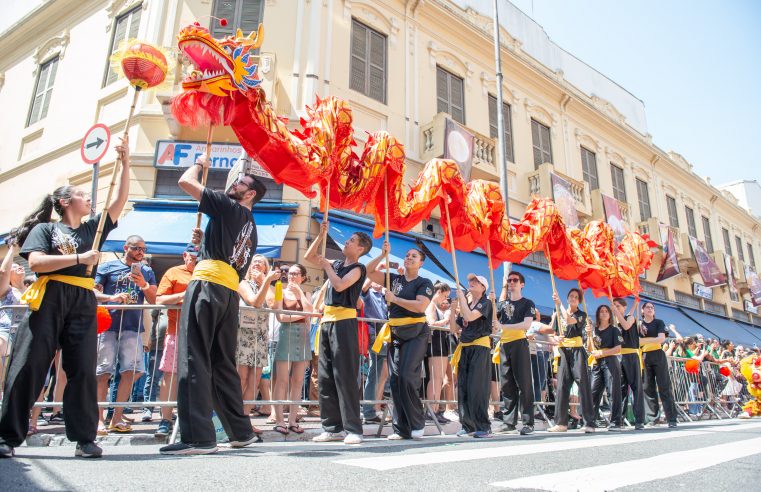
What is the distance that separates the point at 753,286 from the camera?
1104 inches

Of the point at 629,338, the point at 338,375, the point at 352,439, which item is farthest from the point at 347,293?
the point at 629,338

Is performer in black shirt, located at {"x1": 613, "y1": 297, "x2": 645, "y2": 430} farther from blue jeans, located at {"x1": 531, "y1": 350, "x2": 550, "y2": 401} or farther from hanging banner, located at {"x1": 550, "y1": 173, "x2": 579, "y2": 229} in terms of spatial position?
hanging banner, located at {"x1": 550, "y1": 173, "x2": 579, "y2": 229}

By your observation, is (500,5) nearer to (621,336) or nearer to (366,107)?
(366,107)

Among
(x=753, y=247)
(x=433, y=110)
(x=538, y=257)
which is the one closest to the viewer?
(x=433, y=110)

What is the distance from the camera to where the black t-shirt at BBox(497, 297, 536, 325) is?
657 cm

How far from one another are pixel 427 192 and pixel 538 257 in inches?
440

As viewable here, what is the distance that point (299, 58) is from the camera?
12016mm

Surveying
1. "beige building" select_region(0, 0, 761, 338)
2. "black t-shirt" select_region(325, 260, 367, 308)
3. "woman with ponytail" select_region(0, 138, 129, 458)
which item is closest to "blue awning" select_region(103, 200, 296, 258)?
"beige building" select_region(0, 0, 761, 338)

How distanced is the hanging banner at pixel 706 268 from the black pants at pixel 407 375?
22059 mm

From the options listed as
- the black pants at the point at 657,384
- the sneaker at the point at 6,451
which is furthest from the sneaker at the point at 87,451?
the black pants at the point at 657,384

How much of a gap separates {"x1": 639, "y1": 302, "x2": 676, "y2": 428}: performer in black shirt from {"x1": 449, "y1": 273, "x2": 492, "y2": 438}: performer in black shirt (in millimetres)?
4311

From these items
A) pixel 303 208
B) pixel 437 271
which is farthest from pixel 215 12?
pixel 437 271

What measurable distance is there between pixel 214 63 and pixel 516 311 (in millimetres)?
4540

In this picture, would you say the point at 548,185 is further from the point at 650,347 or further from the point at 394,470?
the point at 394,470
